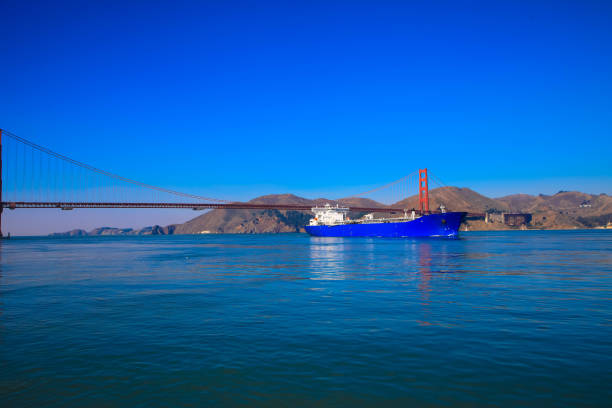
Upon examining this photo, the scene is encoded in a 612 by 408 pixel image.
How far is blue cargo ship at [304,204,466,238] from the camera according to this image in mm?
74312

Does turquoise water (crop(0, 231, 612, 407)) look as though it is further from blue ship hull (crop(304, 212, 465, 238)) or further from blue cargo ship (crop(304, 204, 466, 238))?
blue cargo ship (crop(304, 204, 466, 238))

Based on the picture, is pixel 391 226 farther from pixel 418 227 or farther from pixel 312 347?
pixel 312 347

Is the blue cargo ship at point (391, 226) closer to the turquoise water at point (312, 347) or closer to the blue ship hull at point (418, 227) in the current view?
the blue ship hull at point (418, 227)

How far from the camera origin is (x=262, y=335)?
812 cm

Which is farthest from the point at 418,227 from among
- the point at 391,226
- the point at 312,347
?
the point at 312,347

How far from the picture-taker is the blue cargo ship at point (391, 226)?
74312 mm

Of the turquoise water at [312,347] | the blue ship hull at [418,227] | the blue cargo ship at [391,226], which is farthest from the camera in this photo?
the blue cargo ship at [391,226]

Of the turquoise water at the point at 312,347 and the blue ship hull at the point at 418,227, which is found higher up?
the blue ship hull at the point at 418,227

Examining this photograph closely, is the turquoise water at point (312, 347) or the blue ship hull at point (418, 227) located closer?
the turquoise water at point (312, 347)

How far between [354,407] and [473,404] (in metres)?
1.38

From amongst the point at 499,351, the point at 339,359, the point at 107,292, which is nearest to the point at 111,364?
the point at 339,359

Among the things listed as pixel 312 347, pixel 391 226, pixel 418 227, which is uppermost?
pixel 391 226

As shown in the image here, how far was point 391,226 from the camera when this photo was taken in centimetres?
8094

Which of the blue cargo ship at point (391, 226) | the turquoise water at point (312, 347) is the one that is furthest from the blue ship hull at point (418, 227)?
the turquoise water at point (312, 347)
